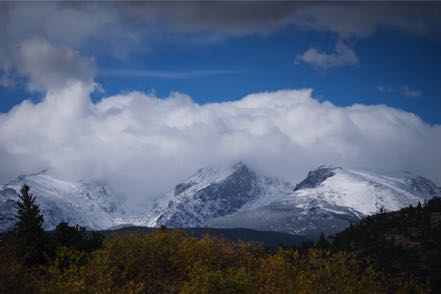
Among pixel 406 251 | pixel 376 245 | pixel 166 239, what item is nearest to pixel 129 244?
pixel 166 239

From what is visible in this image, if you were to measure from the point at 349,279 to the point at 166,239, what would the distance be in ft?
62.5

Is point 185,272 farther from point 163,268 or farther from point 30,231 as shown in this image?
point 30,231

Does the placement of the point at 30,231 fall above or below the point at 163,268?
above

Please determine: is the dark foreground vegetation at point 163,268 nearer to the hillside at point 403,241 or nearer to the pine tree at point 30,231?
the pine tree at point 30,231

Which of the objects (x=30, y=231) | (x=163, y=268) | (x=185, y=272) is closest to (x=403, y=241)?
(x=163, y=268)

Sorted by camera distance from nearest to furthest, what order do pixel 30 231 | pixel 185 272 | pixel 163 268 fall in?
pixel 185 272 → pixel 163 268 → pixel 30 231

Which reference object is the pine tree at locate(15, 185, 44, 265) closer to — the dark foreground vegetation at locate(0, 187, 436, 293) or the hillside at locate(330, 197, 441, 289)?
the dark foreground vegetation at locate(0, 187, 436, 293)

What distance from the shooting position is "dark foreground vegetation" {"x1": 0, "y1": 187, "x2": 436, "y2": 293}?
48.7m

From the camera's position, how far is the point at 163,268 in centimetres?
6069

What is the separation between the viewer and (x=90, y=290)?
47.8m

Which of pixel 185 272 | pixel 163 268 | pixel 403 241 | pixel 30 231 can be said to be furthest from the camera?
pixel 403 241

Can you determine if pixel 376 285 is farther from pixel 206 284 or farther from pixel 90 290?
pixel 90 290

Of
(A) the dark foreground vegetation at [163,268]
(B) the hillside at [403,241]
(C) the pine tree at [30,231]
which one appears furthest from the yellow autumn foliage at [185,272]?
(B) the hillside at [403,241]

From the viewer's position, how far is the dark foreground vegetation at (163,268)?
48.7 m
